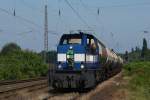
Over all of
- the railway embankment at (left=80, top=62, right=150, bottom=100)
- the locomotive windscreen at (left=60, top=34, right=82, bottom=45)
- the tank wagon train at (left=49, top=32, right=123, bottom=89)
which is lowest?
the railway embankment at (left=80, top=62, right=150, bottom=100)

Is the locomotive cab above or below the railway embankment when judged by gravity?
above

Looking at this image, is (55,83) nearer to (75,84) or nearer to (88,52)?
(75,84)

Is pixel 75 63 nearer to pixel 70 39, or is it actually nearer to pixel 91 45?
pixel 70 39

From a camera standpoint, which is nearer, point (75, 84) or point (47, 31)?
point (75, 84)

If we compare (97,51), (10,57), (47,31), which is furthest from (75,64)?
(10,57)

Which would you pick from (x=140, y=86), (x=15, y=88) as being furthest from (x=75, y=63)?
(x=140, y=86)

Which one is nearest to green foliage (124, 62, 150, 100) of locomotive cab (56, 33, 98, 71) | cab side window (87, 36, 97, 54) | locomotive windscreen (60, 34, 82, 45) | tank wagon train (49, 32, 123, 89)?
tank wagon train (49, 32, 123, 89)

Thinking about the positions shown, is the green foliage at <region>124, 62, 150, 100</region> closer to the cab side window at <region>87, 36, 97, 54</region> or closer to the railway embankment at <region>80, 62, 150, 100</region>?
the railway embankment at <region>80, 62, 150, 100</region>

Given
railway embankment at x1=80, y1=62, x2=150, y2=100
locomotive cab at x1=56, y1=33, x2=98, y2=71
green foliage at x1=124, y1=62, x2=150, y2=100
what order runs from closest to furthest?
railway embankment at x1=80, y1=62, x2=150, y2=100
green foliage at x1=124, y1=62, x2=150, y2=100
locomotive cab at x1=56, y1=33, x2=98, y2=71

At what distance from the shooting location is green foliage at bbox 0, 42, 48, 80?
47691 mm

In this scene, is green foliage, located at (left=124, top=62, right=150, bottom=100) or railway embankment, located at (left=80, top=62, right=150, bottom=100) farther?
green foliage, located at (left=124, top=62, right=150, bottom=100)

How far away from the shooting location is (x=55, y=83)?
25.2 m

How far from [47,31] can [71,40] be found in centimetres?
2660

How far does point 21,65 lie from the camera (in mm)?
52750
